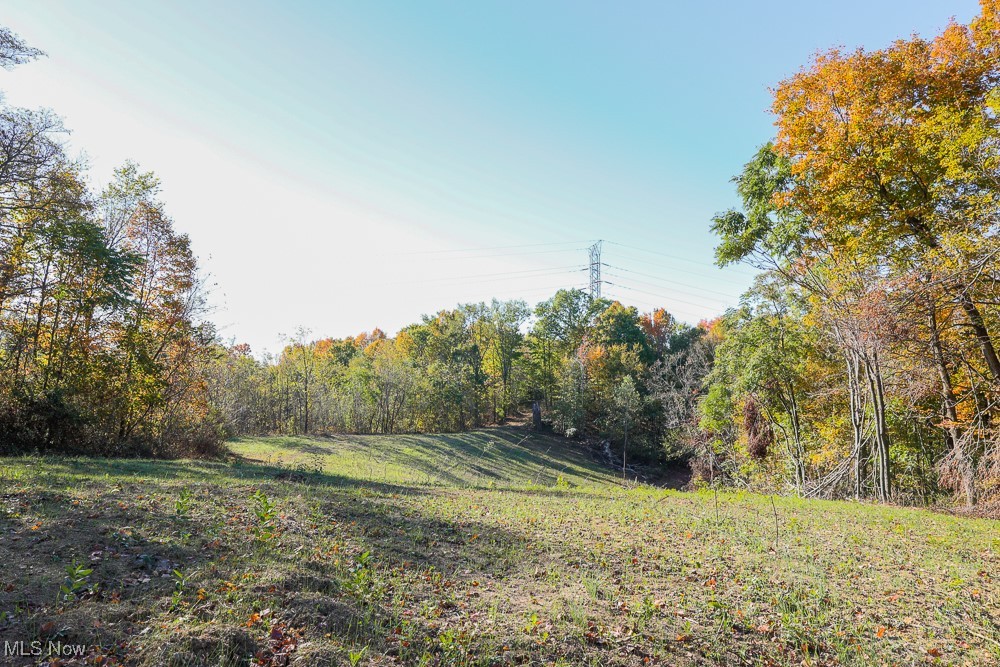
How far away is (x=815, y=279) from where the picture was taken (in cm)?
1680

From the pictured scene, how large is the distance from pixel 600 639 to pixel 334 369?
147ft

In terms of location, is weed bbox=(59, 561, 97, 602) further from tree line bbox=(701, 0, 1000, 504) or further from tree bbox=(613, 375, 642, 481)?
tree bbox=(613, 375, 642, 481)

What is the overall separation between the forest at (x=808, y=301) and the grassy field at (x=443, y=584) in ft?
14.7

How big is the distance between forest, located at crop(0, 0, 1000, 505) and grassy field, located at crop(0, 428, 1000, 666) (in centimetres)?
447

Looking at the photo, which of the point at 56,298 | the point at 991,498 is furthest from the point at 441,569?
the point at 56,298

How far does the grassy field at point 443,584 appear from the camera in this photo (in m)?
3.69

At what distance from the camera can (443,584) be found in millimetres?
5152

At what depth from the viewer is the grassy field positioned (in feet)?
12.1

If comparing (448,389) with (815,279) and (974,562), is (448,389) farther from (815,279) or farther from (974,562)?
(974,562)

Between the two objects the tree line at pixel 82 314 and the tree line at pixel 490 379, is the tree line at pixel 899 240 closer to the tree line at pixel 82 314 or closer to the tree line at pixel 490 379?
the tree line at pixel 490 379

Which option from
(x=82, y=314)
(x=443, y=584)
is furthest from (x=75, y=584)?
(x=82, y=314)

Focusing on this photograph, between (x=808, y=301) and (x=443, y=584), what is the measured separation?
18.7 metres

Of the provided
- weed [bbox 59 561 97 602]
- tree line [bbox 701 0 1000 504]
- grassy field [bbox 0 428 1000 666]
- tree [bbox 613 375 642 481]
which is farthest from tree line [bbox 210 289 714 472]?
weed [bbox 59 561 97 602]

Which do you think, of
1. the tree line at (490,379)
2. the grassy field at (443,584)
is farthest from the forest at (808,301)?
the tree line at (490,379)
